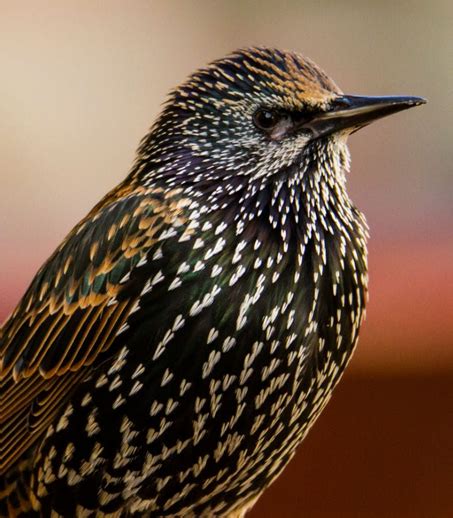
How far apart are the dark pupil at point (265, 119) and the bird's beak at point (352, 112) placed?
54 mm

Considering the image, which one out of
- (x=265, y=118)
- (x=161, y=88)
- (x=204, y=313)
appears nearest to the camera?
(x=204, y=313)

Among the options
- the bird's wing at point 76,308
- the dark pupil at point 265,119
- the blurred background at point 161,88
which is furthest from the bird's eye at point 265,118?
the blurred background at point 161,88

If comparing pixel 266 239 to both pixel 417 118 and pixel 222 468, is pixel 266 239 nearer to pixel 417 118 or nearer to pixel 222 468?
pixel 222 468

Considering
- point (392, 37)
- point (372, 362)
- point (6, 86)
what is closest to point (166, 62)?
point (6, 86)

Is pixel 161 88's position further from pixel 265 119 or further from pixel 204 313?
pixel 204 313

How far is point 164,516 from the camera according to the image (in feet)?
6.82

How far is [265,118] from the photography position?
6.73 feet

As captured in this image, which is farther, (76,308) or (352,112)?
(76,308)

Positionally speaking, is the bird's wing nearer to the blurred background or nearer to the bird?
the bird

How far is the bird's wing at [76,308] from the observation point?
202 centimetres

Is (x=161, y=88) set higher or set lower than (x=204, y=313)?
higher

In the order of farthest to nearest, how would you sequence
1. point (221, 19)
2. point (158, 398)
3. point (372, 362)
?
point (221, 19) → point (372, 362) → point (158, 398)

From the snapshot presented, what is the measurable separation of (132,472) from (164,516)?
13 centimetres

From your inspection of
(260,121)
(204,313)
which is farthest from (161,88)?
(204,313)
